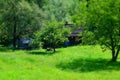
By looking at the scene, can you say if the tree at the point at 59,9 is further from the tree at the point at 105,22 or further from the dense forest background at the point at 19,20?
the tree at the point at 105,22

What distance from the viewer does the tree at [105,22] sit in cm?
3928

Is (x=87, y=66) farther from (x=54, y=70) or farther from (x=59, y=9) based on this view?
(x=59, y=9)

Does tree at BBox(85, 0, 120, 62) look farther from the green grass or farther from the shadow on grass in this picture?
the green grass

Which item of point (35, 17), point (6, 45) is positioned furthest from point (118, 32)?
point (6, 45)

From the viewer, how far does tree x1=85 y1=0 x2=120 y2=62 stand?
39281 millimetres

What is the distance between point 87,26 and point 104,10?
368 centimetres

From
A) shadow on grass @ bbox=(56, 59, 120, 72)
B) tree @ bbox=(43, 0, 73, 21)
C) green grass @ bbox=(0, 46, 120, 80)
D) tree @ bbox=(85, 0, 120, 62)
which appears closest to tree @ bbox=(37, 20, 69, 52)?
tree @ bbox=(85, 0, 120, 62)

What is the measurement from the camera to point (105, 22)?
131 feet

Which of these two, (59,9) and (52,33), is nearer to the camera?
(52,33)

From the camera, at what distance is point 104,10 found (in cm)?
3981

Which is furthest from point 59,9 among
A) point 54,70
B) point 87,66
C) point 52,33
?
point 54,70

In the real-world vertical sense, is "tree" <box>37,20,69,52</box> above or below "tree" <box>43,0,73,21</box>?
below

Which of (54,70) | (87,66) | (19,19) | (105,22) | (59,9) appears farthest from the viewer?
(59,9)

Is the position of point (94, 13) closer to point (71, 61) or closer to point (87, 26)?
point (87, 26)
